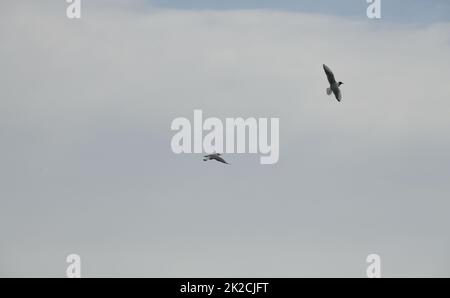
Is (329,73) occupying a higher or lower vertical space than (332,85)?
higher

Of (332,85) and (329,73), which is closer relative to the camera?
(329,73)
